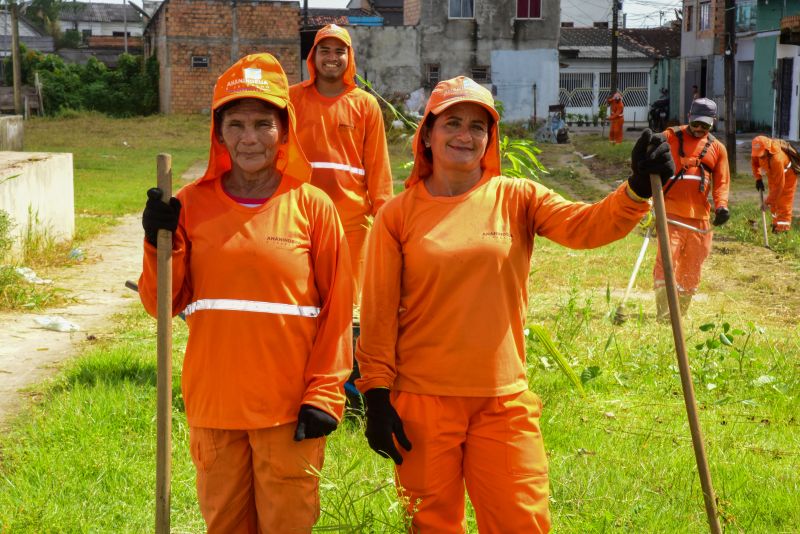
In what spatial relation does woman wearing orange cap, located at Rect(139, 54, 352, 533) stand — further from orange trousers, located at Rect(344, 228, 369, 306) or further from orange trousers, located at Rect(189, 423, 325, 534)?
orange trousers, located at Rect(344, 228, 369, 306)

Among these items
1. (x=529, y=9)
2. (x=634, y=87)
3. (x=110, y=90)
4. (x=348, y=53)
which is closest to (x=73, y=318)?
(x=348, y=53)

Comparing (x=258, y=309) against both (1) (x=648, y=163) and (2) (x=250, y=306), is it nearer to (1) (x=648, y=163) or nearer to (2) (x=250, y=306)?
(2) (x=250, y=306)

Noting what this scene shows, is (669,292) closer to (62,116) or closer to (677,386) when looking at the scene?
(677,386)

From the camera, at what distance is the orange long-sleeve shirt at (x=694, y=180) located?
9031 mm

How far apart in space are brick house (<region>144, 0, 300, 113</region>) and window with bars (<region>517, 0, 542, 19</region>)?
8.41 metres

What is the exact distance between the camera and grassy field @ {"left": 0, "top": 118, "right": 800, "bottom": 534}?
4.32m

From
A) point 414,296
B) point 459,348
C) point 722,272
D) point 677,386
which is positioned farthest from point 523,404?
point 722,272

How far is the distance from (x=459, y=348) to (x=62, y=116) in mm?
39348

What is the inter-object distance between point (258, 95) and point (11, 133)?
14.5 meters

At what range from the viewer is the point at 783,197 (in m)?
13.7

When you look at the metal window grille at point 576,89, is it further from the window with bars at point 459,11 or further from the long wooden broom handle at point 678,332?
the long wooden broom handle at point 678,332

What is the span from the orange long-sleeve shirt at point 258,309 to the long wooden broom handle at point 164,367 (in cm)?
11

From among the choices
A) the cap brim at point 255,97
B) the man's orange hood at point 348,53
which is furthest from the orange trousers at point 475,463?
the man's orange hood at point 348,53

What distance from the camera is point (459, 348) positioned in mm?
3389
